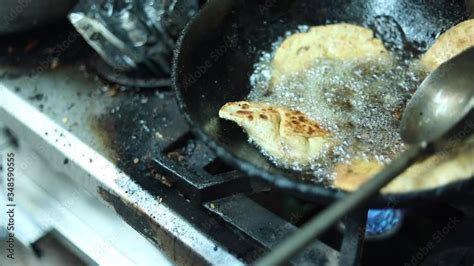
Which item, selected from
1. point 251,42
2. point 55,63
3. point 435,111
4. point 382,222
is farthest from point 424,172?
point 55,63

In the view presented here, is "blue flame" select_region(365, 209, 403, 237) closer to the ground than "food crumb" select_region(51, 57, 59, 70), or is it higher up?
closer to the ground

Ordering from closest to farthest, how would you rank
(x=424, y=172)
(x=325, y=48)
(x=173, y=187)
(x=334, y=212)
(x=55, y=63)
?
1. (x=334, y=212)
2. (x=424, y=172)
3. (x=173, y=187)
4. (x=325, y=48)
5. (x=55, y=63)

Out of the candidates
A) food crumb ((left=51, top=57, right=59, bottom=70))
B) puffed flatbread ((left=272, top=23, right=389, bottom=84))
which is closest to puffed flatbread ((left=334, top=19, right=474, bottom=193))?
puffed flatbread ((left=272, top=23, right=389, bottom=84))

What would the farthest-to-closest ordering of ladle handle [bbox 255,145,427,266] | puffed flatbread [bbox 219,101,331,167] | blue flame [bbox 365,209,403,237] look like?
blue flame [bbox 365,209,403,237] < puffed flatbread [bbox 219,101,331,167] < ladle handle [bbox 255,145,427,266]

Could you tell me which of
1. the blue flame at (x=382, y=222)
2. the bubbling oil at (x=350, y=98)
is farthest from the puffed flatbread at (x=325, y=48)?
the blue flame at (x=382, y=222)

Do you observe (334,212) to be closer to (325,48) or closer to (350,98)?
(350,98)

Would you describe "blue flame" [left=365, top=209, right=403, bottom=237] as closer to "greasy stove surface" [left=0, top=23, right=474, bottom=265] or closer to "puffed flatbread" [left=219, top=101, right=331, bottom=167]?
"greasy stove surface" [left=0, top=23, right=474, bottom=265]

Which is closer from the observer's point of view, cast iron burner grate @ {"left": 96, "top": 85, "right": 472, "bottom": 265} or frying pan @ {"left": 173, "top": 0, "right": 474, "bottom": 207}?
frying pan @ {"left": 173, "top": 0, "right": 474, "bottom": 207}

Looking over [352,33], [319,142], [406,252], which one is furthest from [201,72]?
[406,252]
